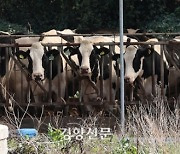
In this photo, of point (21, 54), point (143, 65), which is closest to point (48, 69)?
point (21, 54)

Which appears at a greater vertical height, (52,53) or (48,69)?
(52,53)

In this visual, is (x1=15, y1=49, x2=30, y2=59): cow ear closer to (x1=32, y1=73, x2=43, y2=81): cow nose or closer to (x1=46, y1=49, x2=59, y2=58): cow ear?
(x1=46, y1=49, x2=59, y2=58): cow ear

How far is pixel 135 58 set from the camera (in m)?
12.5

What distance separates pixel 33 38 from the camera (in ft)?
46.8

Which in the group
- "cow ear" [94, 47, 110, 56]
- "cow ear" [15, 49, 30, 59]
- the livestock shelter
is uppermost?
"cow ear" [94, 47, 110, 56]

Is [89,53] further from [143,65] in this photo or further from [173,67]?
[173,67]

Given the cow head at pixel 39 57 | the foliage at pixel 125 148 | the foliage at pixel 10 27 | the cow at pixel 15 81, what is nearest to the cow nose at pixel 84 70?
the cow head at pixel 39 57

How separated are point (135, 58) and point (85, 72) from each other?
3.79 feet

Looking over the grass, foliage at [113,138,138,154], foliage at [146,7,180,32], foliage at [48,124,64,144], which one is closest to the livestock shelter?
the grass

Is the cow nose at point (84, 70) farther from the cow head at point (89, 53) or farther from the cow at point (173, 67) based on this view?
the cow at point (173, 67)

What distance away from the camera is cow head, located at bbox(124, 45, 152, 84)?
12.3m

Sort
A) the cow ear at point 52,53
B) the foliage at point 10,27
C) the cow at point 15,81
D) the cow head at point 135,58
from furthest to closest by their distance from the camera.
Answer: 1. the foliage at point 10,27
2. the cow at point 15,81
3. the cow head at point 135,58
4. the cow ear at point 52,53

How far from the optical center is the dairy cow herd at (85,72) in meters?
12.1

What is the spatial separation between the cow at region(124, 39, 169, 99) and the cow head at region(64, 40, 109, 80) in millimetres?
533
